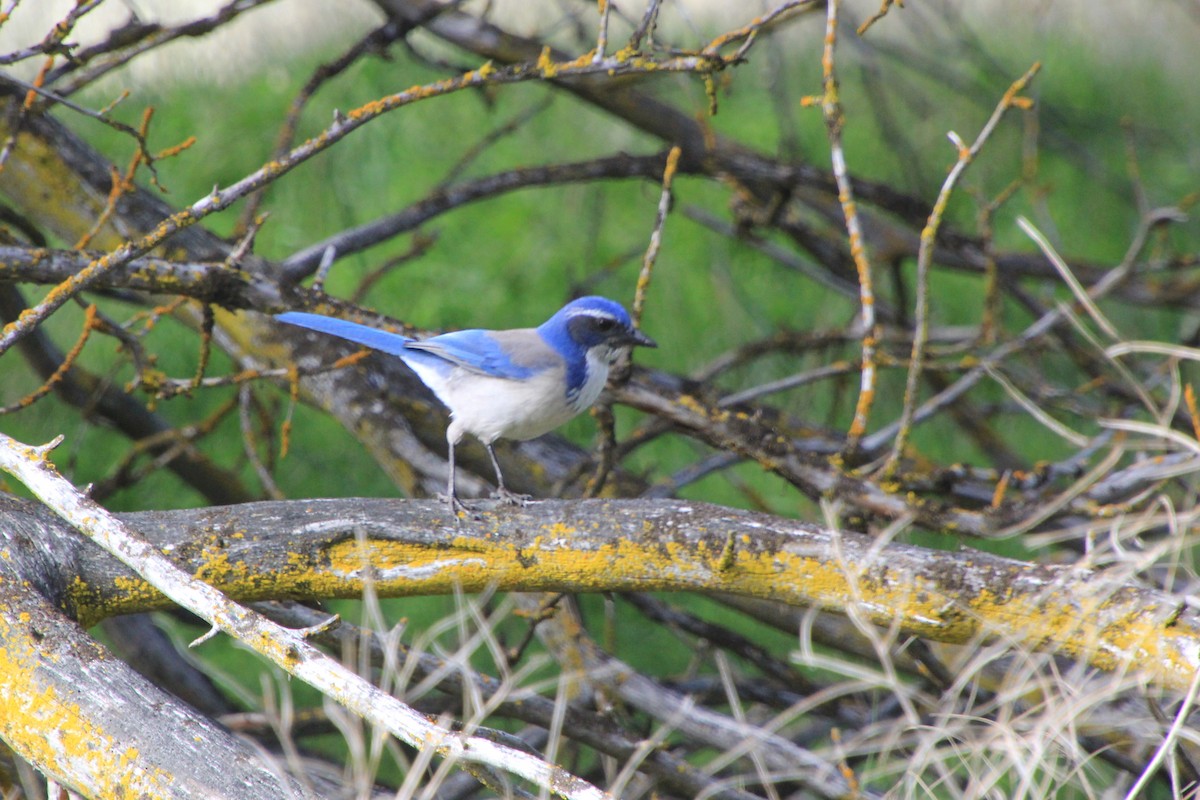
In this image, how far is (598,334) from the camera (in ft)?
9.78

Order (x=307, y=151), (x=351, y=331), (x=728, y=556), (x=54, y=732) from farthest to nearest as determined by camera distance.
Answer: (x=351, y=331) → (x=307, y=151) → (x=728, y=556) → (x=54, y=732)

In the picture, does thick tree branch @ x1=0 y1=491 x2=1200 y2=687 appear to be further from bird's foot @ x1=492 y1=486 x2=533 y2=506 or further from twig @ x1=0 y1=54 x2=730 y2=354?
twig @ x1=0 y1=54 x2=730 y2=354

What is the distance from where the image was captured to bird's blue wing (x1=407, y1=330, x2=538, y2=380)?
2.86m

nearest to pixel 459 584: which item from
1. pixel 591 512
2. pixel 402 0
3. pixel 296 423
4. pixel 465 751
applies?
pixel 591 512

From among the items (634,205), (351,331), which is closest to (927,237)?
(351,331)

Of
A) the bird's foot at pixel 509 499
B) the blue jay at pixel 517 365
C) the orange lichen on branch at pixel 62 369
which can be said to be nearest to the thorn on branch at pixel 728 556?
the bird's foot at pixel 509 499

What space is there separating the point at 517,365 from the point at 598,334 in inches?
9.3

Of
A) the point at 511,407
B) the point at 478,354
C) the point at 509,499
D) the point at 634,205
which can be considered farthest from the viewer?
the point at 634,205

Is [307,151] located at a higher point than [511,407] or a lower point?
higher

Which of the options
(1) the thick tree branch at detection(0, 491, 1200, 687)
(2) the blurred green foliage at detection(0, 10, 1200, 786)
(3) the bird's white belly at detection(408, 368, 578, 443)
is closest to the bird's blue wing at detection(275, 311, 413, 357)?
(3) the bird's white belly at detection(408, 368, 578, 443)

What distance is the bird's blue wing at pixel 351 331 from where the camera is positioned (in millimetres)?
2600

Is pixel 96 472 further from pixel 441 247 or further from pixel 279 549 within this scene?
pixel 279 549

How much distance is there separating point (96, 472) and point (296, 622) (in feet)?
7.54

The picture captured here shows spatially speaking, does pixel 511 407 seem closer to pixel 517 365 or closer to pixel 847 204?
pixel 517 365
